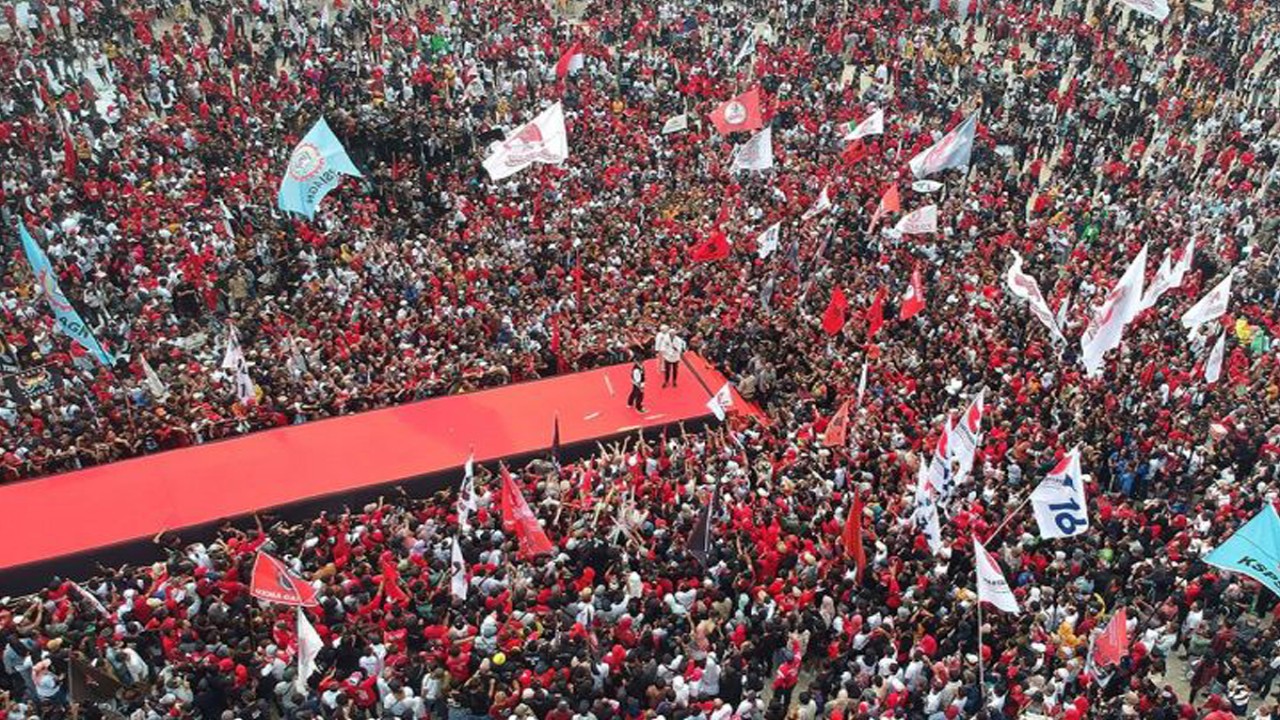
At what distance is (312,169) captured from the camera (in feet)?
68.6

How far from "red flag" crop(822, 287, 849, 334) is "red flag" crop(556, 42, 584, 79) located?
1233 cm

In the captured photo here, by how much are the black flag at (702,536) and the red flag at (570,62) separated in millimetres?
18267

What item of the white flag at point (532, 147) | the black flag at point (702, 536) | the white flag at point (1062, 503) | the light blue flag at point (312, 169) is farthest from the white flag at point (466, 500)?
the white flag at point (532, 147)

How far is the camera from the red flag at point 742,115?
27156 mm

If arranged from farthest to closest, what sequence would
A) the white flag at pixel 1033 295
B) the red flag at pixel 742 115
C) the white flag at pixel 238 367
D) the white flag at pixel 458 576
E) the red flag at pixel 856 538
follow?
the red flag at pixel 742 115 → the white flag at pixel 1033 295 → the white flag at pixel 238 367 → the red flag at pixel 856 538 → the white flag at pixel 458 576

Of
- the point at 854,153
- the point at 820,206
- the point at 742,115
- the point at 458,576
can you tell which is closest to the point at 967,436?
the point at 458,576

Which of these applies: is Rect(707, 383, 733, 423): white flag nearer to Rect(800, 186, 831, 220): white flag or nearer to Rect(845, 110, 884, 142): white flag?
Rect(800, 186, 831, 220): white flag

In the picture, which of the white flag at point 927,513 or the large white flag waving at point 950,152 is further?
the large white flag waving at point 950,152

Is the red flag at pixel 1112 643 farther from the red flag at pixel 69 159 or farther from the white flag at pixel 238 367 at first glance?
the red flag at pixel 69 159

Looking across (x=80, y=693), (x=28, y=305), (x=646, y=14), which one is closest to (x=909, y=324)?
(x=80, y=693)

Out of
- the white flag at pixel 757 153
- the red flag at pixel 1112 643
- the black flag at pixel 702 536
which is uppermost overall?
the white flag at pixel 757 153

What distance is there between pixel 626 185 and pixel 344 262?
784 centimetres

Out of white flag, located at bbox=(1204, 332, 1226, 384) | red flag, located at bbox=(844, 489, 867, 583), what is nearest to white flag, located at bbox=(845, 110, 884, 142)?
white flag, located at bbox=(1204, 332, 1226, 384)

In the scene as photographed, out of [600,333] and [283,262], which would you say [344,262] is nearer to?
[283,262]
